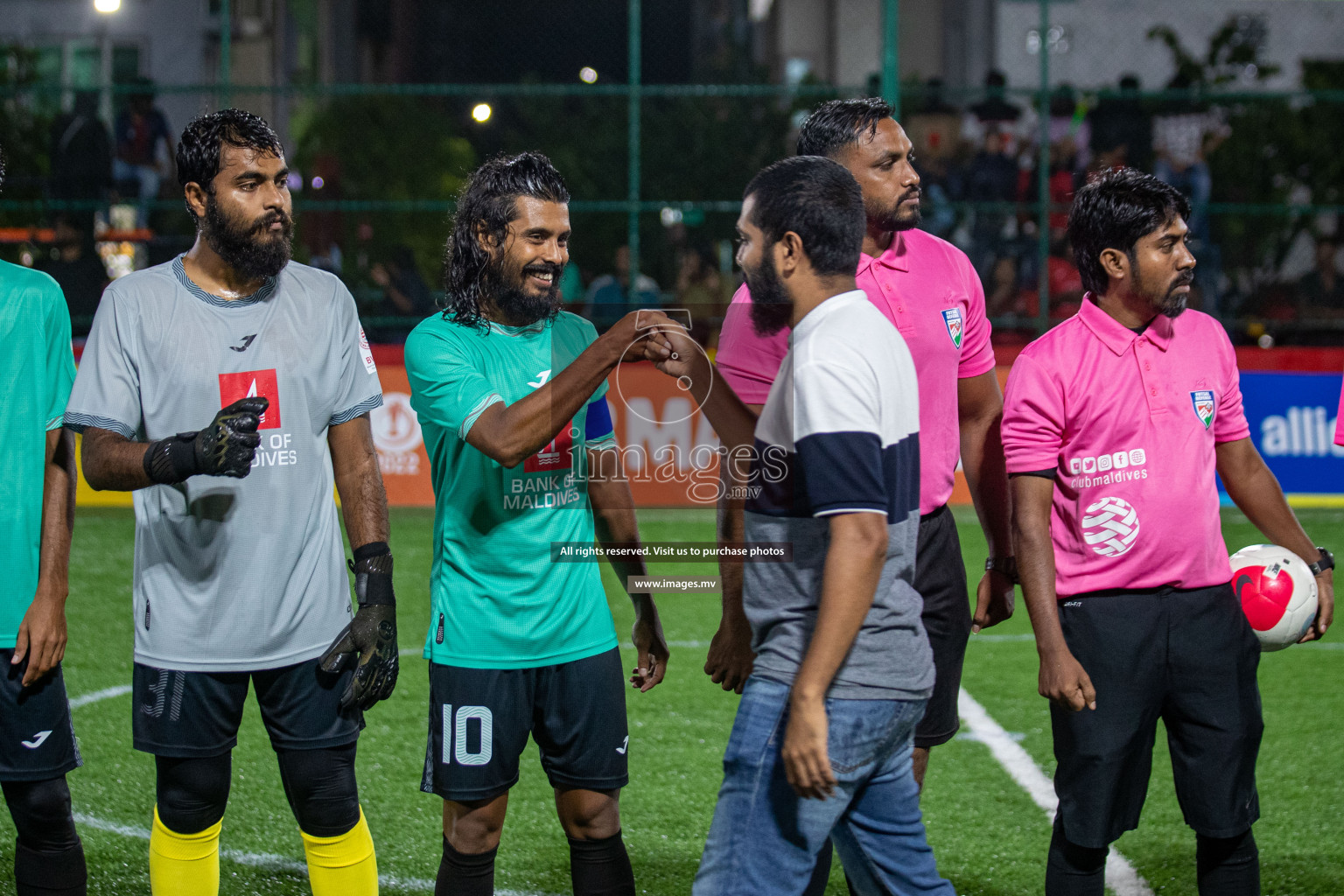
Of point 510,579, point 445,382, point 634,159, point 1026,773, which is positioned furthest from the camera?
point 634,159

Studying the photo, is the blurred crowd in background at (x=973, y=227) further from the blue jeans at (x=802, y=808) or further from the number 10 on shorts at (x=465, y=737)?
the blue jeans at (x=802, y=808)

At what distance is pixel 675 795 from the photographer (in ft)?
16.3

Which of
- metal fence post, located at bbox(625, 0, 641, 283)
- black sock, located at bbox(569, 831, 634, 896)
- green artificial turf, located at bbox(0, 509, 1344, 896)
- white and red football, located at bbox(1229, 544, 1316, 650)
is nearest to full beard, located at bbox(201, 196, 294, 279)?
green artificial turf, located at bbox(0, 509, 1344, 896)

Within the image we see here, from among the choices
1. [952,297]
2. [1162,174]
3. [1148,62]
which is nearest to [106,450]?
[952,297]

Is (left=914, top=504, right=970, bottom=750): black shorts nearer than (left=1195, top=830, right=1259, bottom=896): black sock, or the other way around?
(left=1195, top=830, right=1259, bottom=896): black sock

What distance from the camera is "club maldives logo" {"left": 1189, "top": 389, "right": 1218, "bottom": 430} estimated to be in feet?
10.7

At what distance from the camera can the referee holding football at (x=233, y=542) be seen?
3219mm

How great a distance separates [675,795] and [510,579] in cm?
204

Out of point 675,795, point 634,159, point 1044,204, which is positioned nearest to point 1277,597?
point 675,795

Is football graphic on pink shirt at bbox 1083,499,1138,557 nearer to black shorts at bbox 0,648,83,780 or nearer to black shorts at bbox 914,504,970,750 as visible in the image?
black shorts at bbox 914,504,970,750

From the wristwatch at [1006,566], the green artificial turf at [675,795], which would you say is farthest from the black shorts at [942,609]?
the green artificial turf at [675,795]

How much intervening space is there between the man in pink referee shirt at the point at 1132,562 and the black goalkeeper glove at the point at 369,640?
1579mm

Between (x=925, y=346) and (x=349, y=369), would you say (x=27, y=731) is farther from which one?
(x=925, y=346)

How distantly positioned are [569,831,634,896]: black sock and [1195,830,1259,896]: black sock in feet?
4.74
